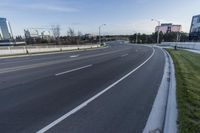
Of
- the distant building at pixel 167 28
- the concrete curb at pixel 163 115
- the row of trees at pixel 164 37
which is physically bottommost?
the row of trees at pixel 164 37

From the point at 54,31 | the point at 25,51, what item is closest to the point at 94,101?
the point at 25,51

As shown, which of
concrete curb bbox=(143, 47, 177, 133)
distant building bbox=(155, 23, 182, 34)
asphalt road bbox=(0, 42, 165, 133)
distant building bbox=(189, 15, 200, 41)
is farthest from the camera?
distant building bbox=(155, 23, 182, 34)

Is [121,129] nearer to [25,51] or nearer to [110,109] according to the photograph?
[110,109]

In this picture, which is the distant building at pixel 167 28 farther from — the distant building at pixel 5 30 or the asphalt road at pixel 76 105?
the asphalt road at pixel 76 105

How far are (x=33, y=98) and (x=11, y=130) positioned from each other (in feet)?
7.75

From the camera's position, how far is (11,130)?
4.36m

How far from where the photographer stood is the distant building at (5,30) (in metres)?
64.9

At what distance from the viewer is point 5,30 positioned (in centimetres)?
6900

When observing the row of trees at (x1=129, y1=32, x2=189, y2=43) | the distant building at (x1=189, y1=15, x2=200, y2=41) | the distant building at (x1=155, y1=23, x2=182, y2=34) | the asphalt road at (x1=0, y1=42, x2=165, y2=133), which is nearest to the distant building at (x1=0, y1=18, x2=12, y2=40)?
the asphalt road at (x1=0, y1=42, x2=165, y2=133)

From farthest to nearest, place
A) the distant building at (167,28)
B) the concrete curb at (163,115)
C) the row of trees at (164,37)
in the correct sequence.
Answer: the distant building at (167,28) < the row of trees at (164,37) < the concrete curb at (163,115)

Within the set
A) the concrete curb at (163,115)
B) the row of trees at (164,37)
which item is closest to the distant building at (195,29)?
the row of trees at (164,37)

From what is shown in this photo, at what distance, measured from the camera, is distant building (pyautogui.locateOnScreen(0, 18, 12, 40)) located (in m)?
64.9

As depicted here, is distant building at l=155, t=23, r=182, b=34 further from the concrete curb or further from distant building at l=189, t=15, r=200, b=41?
the concrete curb

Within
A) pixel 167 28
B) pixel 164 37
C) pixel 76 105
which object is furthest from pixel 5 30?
pixel 167 28
